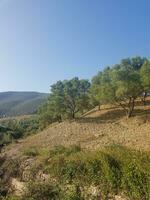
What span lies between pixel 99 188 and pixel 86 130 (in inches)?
878

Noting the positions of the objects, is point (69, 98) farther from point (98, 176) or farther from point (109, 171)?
point (109, 171)

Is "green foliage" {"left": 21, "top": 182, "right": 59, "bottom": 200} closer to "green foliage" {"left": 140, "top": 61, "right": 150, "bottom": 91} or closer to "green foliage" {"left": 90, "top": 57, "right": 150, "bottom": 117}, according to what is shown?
"green foliage" {"left": 90, "top": 57, "right": 150, "bottom": 117}

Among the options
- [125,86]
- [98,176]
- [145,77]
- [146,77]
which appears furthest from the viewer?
[145,77]

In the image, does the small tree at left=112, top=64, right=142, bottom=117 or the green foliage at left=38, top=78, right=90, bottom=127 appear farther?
the green foliage at left=38, top=78, right=90, bottom=127

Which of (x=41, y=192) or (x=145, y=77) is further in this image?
(x=145, y=77)

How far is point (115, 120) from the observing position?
126 feet

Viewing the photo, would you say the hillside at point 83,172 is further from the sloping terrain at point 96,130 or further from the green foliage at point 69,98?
the green foliage at point 69,98

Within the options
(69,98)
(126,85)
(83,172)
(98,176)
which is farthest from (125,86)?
(98,176)

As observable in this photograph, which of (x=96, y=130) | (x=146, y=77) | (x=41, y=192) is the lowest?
(x=41, y=192)

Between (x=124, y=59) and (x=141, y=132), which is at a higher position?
(x=124, y=59)

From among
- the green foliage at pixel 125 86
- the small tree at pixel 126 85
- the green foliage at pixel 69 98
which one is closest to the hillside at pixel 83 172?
the small tree at pixel 126 85

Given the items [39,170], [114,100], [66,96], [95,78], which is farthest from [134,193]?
[95,78]

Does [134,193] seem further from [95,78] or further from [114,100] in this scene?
[95,78]

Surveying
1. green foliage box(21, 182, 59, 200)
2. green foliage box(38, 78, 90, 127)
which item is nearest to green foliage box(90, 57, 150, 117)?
green foliage box(38, 78, 90, 127)
